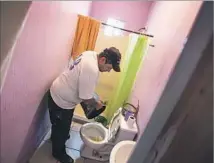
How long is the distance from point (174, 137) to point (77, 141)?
206 cm

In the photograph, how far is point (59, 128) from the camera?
2301 millimetres

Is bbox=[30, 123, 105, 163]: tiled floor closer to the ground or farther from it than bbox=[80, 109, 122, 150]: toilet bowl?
closer to the ground

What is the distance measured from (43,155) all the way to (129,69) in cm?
139

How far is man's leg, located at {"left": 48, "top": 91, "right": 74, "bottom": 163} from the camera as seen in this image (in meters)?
2.21

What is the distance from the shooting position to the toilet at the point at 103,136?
Result: 2242 millimetres

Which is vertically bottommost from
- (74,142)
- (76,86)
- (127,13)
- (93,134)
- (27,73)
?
(74,142)

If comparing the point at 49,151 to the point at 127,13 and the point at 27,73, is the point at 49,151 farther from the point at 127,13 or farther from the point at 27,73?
the point at 127,13

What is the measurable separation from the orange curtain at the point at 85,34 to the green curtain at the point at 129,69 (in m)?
0.47

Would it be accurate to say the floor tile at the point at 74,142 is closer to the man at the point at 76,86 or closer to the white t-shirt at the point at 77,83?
the man at the point at 76,86

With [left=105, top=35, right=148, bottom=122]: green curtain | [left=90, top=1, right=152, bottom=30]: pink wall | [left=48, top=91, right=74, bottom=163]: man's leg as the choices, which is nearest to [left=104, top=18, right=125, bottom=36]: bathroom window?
[left=90, top=1, right=152, bottom=30]: pink wall

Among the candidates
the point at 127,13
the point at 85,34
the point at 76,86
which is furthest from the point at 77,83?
the point at 127,13

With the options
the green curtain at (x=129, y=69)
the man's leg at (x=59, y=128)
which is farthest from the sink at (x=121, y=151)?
the green curtain at (x=129, y=69)

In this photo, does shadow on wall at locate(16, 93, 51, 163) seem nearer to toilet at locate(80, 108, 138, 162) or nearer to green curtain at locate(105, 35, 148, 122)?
toilet at locate(80, 108, 138, 162)

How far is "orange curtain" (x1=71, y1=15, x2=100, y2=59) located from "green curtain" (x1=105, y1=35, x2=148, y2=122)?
0.47 m
